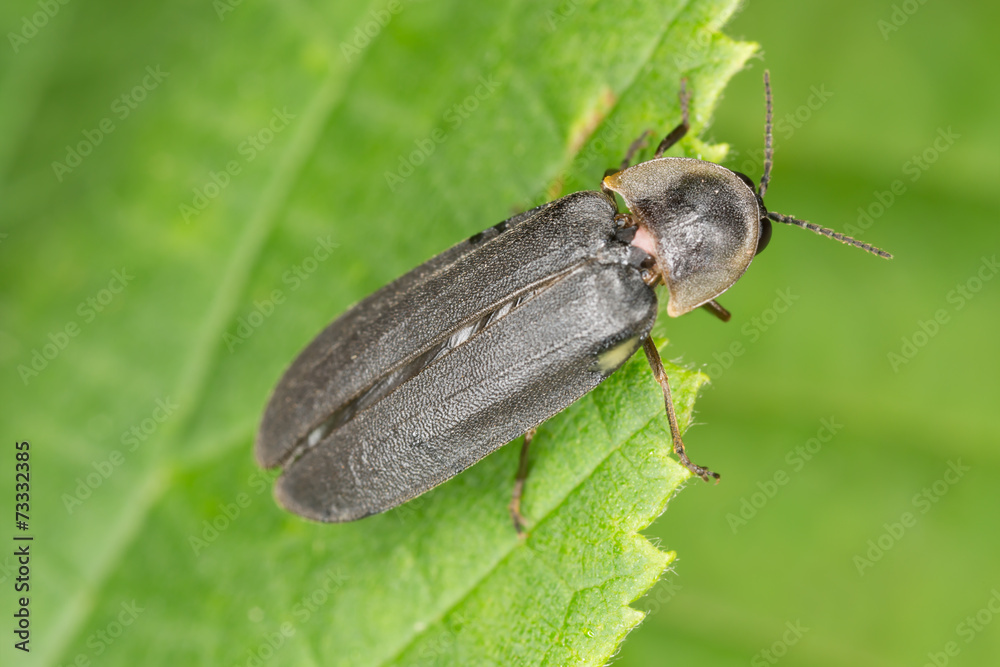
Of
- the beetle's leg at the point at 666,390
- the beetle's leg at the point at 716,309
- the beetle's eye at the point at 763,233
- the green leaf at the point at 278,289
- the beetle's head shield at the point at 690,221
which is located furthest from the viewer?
the beetle's leg at the point at 716,309

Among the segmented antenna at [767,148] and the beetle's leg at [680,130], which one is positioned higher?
the segmented antenna at [767,148]

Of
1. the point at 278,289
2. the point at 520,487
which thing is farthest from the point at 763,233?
the point at 278,289

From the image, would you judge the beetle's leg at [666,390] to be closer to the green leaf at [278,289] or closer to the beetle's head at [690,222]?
the green leaf at [278,289]

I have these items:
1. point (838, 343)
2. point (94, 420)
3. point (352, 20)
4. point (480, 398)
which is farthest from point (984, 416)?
point (94, 420)

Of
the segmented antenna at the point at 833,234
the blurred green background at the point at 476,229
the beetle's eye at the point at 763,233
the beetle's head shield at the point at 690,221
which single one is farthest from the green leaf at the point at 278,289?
the segmented antenna at the point at 833,234

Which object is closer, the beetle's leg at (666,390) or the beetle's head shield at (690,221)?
the beetle's leg at (666,390)

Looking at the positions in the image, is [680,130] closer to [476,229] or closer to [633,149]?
[633,149]
